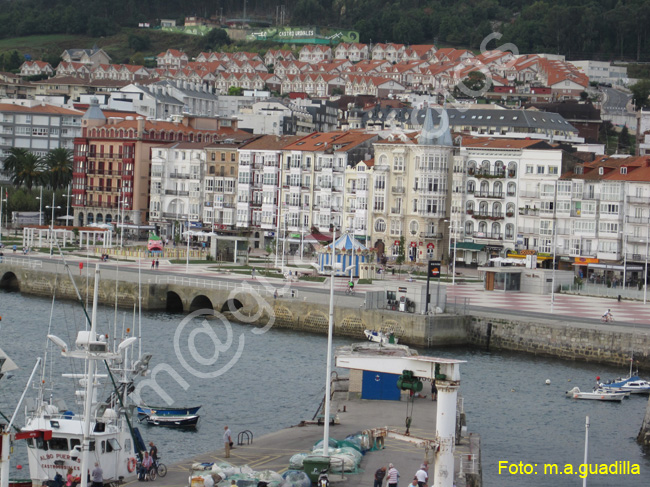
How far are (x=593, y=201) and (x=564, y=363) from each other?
33.6 metres

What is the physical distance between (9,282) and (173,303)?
53.1 ft

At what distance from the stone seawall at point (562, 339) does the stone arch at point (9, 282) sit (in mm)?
37265

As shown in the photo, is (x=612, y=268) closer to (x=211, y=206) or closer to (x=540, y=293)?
(x=540, y=293)

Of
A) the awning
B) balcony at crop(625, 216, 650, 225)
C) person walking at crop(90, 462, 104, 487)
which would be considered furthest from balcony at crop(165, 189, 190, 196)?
person walking at crop(90, 462, 104, 487)

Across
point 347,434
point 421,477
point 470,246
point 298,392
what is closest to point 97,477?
point 421,477

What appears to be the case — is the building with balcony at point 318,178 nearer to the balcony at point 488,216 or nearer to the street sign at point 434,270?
the balcony at point 488,216

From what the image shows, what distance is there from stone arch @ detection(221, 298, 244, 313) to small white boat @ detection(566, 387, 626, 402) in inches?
1092

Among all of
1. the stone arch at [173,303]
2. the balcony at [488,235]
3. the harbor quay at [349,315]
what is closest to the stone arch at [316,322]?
the harbor quay at [349,315]

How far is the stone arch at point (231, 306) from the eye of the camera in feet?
271

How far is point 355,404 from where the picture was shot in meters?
48.7

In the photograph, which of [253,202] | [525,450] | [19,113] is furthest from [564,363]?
[19,113]

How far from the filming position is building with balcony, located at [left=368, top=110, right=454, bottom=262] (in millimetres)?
109438

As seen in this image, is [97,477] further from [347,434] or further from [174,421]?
[174,421]

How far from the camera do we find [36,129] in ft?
531
